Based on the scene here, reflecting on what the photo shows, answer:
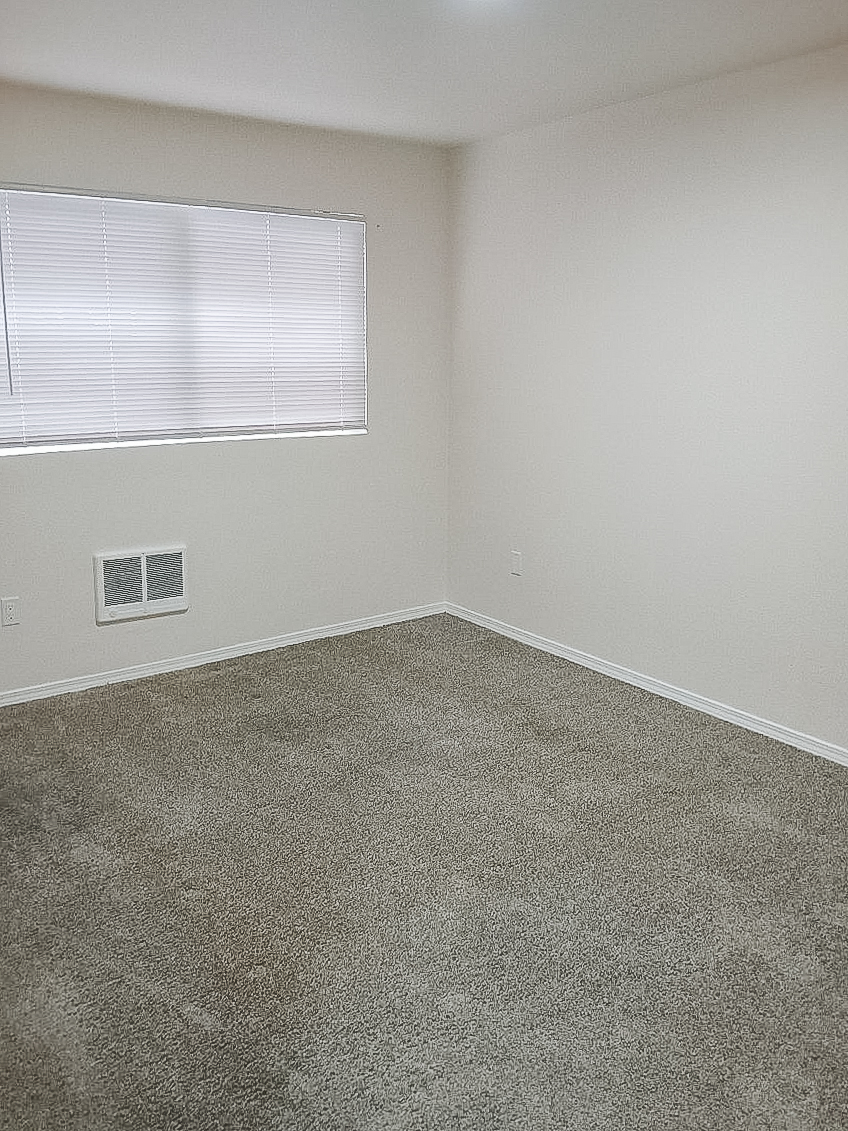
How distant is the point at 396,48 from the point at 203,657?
2.73m

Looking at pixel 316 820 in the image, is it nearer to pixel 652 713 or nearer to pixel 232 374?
pixel 652 713

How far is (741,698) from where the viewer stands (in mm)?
3934

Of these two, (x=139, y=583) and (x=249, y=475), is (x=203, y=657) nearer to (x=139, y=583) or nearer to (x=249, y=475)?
(x=139, y=583)

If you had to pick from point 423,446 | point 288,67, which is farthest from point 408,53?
point 423,446

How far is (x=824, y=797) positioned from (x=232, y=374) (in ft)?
9.91

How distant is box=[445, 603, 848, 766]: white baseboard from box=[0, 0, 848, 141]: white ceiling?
239 centimetres

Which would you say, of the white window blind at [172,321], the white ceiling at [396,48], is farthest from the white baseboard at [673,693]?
the white ceiling at [396,48]

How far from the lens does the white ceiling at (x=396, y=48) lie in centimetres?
283

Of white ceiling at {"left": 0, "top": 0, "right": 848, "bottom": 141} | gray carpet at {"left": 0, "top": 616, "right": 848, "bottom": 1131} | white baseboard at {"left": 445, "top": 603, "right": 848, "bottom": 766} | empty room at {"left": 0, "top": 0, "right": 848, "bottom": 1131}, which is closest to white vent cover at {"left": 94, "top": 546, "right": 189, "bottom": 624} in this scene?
empty room at {"left": 0, "top": 0, "right": 848, "bottom": 1131}

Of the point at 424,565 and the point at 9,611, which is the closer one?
the point at 9,611

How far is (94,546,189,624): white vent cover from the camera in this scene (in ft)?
14.1

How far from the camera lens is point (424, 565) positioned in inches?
211

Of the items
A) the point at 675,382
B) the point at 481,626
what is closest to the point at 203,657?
the point at 481,626

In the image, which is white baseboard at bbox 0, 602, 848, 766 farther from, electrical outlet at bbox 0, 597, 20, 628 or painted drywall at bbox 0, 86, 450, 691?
electrical outlet at bbox 0, 597, 20, 628
